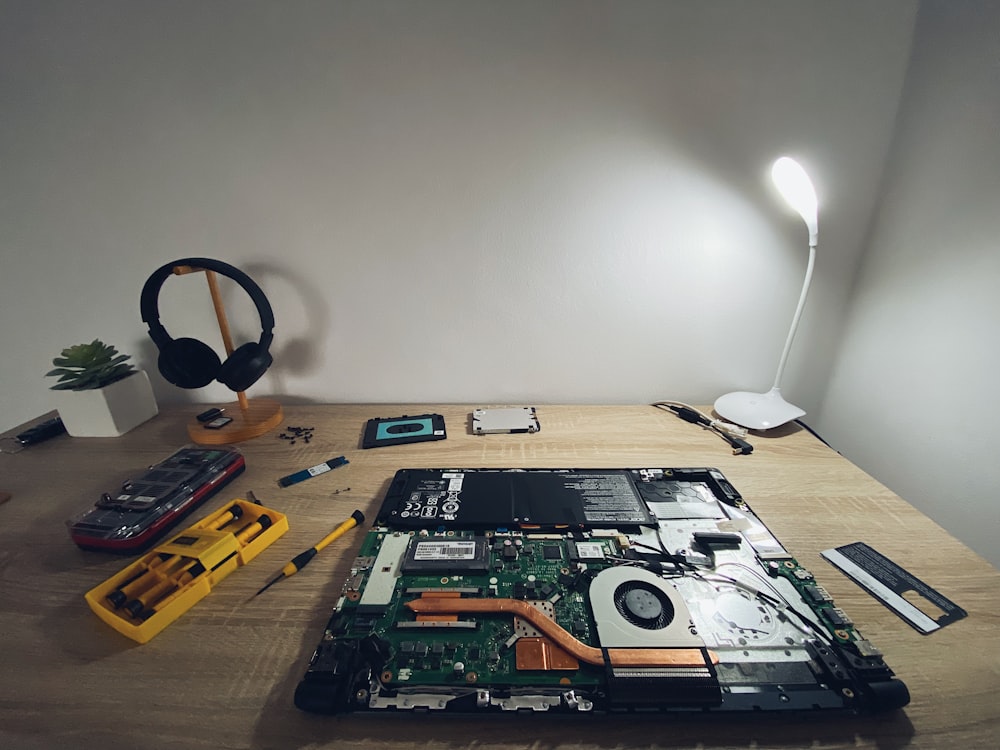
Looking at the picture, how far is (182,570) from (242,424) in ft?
1.49

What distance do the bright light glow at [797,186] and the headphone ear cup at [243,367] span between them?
1091mm

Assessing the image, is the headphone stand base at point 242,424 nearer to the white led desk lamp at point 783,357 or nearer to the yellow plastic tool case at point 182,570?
the yellow plastic tool case at point 182,570

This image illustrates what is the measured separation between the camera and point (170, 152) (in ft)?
3.11

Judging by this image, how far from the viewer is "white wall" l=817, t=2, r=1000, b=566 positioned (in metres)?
0.76

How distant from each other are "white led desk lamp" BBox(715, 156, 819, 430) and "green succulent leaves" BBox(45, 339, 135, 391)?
4.66 feet

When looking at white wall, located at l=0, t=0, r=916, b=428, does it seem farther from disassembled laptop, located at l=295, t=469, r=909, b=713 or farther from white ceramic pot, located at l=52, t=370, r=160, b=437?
disassembled laptop, located at l=295, t=469, r=909, b=713

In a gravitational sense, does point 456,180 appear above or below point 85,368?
above

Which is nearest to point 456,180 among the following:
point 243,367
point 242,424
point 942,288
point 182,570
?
point 243,367

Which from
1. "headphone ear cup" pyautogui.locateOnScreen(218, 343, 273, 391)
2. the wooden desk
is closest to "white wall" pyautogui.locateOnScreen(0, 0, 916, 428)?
"headphone ear cup" pyautogui.locateOnScreen(218, 343, 273, 391)

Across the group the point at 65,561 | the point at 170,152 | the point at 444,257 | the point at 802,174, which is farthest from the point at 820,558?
the point at 170,152

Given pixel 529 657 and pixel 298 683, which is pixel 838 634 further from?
pixel 298 683

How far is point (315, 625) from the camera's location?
21.5 inches

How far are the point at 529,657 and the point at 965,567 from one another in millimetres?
639

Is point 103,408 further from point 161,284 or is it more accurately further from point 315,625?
point 315,625
